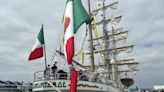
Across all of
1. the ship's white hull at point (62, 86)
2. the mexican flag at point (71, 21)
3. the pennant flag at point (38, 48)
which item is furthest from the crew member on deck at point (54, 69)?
the mexican flag at point (71, 21)

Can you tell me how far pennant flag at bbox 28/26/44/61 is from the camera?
21.0 meters

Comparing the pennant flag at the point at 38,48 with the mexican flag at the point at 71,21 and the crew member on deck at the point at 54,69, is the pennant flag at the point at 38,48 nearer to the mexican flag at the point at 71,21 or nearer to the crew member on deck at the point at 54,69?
the crew member on deck at the point at 54,69

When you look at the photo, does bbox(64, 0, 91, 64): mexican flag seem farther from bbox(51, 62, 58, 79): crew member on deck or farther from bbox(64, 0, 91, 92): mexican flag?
bbox(51, 62, 58, 79): crew member on deck

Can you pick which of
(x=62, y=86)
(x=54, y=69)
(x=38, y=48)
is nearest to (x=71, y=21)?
(x=38, y=48)

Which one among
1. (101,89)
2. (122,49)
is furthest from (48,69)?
(122,49)

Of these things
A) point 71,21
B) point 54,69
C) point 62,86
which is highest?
point 71,21

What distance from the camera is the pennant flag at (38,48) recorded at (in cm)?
2098

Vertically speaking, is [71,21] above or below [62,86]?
above

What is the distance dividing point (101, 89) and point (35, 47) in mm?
8579

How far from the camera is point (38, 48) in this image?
21312 mm

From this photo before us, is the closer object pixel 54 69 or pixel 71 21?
pixel 71 21

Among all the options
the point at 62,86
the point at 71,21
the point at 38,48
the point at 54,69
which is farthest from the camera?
the point at 54,69

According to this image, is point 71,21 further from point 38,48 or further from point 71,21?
point 38,48

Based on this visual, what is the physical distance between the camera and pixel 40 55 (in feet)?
69.4
